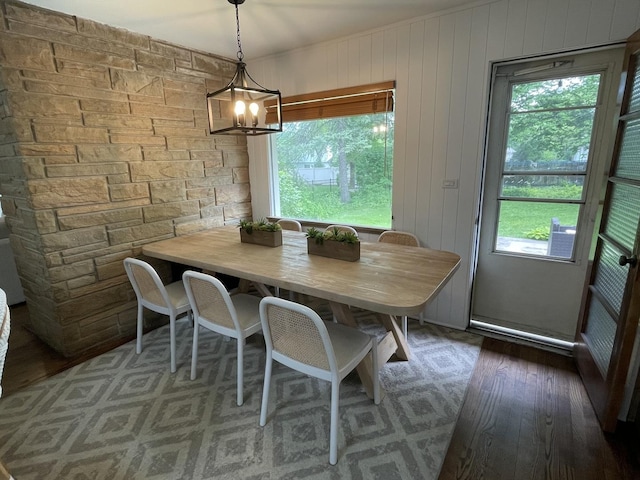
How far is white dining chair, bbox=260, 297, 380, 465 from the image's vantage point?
1.45 meters

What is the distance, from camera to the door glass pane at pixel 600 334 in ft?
5.87

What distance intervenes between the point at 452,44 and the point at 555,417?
248 centimetres

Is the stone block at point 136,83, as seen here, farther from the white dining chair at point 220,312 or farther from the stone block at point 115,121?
the white dining chair at point 220,312

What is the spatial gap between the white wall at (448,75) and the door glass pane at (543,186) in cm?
28

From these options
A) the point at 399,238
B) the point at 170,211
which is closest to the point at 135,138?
the point at 170,211

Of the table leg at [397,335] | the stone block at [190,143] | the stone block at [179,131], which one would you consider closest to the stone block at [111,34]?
the stone block at [179,131]

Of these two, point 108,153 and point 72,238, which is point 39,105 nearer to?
point 108,153

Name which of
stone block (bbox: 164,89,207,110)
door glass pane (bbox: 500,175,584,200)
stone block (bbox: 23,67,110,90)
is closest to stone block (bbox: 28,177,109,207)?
stone block (bbox: 23,67,110,90)

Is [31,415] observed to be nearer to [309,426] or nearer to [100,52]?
[309,426]

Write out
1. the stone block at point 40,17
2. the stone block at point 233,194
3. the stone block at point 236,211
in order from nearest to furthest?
the stone block at point 40,17, the stone block at point 233,194, the stone block at point 236,211

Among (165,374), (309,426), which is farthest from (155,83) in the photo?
(309,426)

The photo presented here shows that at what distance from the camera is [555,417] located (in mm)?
1808

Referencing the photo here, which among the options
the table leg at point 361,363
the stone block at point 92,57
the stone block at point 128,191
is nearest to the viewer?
the table leg at point 361,363

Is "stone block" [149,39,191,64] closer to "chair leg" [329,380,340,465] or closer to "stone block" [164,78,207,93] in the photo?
"stone block" [164,78,207,93]
